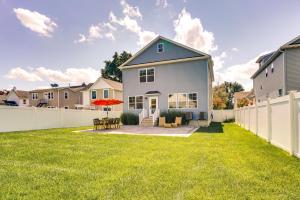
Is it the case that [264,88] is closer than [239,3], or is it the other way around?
[239,3]

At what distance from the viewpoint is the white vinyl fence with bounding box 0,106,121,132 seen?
13.2 meters

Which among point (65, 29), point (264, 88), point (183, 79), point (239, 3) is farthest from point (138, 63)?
point (264, 88)

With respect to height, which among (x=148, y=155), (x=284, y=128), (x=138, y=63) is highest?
(x=138, y=63)

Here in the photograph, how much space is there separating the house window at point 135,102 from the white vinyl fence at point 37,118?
449 centimetres

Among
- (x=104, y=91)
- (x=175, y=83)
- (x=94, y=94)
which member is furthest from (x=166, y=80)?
(x=94, y=94)

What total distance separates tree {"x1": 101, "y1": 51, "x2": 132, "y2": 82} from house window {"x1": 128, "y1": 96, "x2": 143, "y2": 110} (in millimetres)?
29425

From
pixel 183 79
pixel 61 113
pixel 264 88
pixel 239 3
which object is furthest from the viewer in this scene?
pixel 264 88

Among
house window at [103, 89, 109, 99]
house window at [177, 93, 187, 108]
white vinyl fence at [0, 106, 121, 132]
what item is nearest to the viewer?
white vinyl fence at [0, 106, 121, 132]

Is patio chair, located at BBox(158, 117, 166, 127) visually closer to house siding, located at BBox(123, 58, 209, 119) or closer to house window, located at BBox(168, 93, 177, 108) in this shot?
house siding, located at BBox(123, 58, 209, 119)

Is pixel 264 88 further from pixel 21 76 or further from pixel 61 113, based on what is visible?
pixel 21 76

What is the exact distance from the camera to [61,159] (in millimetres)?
5758

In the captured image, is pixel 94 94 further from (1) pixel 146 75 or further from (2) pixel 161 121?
(2) pixel 161 121

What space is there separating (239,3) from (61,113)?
15812 millimetres

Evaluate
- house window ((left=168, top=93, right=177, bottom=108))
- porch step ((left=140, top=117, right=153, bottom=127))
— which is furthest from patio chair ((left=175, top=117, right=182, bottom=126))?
porch step ((left=140, top=117, right=153, bottom=127))
